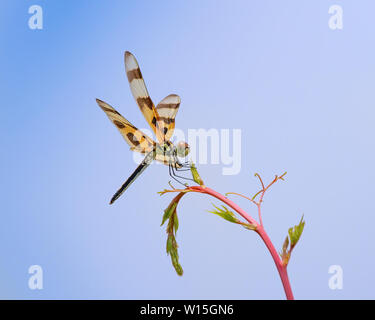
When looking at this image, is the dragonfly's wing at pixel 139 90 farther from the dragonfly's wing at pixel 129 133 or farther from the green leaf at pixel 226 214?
the green leaf at pixel 226 214

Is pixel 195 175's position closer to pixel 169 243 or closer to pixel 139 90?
pixel 169 243

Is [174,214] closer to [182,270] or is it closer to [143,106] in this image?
[182,270]

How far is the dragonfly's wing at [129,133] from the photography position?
107 cm

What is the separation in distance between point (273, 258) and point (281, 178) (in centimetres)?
22

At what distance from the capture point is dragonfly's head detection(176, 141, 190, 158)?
1014mm

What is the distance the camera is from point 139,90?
1.17m

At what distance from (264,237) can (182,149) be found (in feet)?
1.03

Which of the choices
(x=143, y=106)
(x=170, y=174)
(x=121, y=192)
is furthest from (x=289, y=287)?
(x=143, y=106)

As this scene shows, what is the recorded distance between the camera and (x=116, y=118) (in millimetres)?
1104

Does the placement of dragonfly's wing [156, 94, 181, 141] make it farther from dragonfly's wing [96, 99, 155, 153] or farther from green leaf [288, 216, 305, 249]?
green leaf [288, 216, 305, 249]

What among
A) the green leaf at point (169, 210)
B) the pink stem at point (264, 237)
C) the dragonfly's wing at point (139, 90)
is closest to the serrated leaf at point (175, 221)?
the green leaf at point (169, 210)

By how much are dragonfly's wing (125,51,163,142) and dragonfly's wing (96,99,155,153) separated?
2.0 inches

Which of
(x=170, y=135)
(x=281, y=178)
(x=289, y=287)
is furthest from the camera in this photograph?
(x=170, y=135)

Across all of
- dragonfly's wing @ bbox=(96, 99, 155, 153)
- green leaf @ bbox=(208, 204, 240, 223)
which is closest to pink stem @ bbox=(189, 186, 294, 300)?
green leaf @ bbox=(208, 204, 240, 223)
